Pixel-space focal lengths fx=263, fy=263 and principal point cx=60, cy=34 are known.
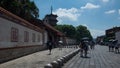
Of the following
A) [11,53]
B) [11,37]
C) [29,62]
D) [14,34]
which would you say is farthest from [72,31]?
[29,62]

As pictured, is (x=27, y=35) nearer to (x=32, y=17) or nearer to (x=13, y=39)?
(x=13, y=39)

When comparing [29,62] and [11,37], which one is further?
[11,37]

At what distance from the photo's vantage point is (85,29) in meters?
133

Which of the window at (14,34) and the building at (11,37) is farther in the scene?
the window at (14,34)

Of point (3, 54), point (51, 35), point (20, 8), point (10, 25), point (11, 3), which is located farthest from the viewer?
point (51, 35)

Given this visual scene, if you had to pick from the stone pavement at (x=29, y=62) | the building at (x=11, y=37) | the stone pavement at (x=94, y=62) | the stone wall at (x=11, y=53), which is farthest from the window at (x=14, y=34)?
the stone pavement at (x=94, y=62)

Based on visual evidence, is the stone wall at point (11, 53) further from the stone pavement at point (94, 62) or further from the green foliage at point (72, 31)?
the green foliage at point (72, 31)

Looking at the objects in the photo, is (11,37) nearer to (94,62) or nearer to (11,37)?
(11,37)

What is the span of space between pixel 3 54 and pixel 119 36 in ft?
177

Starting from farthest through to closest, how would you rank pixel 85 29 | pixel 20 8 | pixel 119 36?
pixel 85 29
pixel 119 36
pixel 20 8

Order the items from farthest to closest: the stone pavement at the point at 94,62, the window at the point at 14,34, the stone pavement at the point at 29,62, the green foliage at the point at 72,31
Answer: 1. the green foliage at the point at 72,31
2. the window at the point at 14,34
3. the stone pavement at the point at 94,62
4. the stone pavement at the point at 29,62

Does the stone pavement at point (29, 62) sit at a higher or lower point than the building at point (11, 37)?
lower

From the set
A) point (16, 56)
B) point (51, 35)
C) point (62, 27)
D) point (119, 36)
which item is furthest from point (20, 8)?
point (62, 27)

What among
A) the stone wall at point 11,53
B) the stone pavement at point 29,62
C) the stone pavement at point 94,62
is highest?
the stone wall at point 11,53
